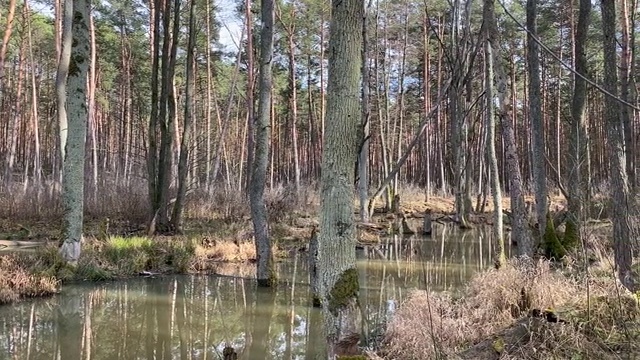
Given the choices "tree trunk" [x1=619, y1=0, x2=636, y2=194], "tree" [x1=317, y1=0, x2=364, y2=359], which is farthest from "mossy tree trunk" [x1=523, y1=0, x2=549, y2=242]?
"tree" [x1=317, y1=0, x2=364, y2=359]

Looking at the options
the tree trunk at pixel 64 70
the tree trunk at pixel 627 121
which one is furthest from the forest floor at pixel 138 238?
the tree trunk at pixel 627 121

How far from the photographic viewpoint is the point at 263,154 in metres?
8.69

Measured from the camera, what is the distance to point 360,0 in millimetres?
3605

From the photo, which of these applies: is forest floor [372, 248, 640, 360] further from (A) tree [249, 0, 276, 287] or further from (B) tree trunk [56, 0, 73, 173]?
(B) tree trunk [56, 0, 73, 173]

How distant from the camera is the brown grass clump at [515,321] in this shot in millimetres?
4027

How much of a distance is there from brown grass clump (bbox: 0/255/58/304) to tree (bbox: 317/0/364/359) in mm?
6050

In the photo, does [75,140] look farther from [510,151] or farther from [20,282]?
[510,151]

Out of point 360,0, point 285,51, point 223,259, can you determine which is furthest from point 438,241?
point 285,51

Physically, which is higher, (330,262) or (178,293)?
(330,262)

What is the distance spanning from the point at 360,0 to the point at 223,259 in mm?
8738

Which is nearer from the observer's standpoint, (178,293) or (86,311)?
(86,311)

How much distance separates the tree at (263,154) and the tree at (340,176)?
16.9 ft

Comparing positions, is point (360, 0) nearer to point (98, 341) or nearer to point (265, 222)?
point (98, 341)

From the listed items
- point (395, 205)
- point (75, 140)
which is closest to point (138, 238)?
point (75, 140)
